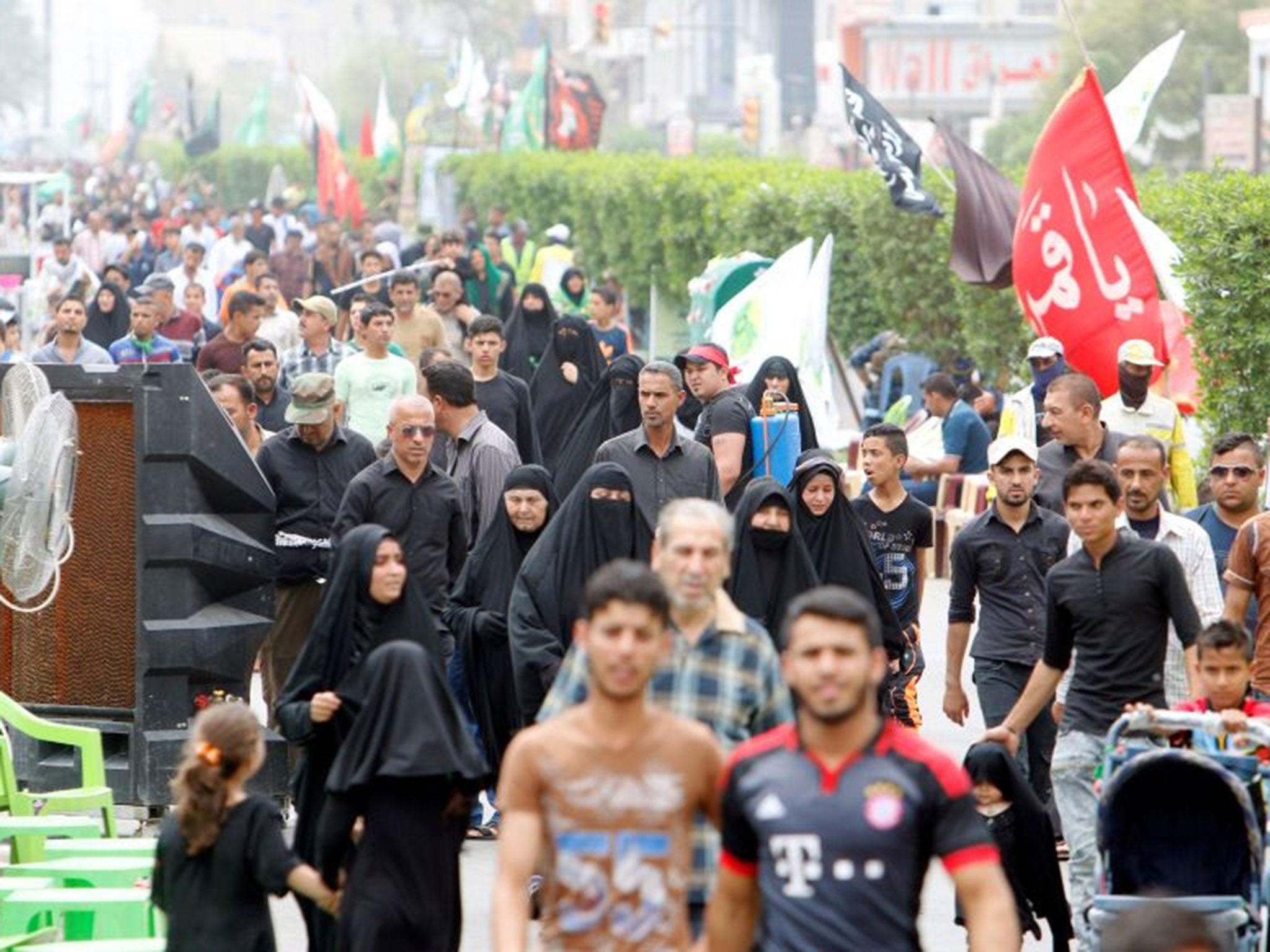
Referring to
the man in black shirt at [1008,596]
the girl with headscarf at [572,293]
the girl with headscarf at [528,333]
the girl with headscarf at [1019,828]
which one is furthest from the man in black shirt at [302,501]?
the girl with headscarf at [572,293]

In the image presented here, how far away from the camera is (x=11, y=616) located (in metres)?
11.0

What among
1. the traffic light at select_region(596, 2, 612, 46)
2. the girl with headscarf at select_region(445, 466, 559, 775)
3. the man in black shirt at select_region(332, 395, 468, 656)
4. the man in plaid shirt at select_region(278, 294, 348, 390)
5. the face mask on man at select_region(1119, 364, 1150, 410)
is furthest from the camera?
the traffic light at select_region(596, 2, 612, 46)

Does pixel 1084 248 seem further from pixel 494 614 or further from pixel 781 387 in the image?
pixel 494 614

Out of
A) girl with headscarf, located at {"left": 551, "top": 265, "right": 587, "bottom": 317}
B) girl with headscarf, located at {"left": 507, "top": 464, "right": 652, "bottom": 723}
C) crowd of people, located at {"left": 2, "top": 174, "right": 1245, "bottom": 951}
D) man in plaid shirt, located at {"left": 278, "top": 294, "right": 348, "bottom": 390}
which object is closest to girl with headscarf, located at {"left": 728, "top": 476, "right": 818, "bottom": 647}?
crowd of people, located at {"left": 2, "top": 174, "right": 1245, "bottom": 951}

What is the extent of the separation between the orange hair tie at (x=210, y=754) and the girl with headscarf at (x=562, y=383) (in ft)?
31.8

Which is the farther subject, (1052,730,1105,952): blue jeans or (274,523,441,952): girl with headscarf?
(1052,730,1105,952): blue jeans

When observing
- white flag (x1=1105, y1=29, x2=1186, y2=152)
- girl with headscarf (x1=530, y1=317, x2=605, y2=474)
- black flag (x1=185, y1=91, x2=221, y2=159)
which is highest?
black flag (x1=185, y1=91, x2=221, y2=159)

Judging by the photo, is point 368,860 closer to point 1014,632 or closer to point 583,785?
point 583,785

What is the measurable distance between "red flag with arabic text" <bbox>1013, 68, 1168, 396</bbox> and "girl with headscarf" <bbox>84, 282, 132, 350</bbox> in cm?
647

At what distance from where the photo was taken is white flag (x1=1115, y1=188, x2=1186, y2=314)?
1606 cm

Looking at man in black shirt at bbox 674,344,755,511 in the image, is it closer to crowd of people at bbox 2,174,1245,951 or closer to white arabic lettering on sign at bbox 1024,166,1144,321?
crowd of people at bbox 2,174,1245,951

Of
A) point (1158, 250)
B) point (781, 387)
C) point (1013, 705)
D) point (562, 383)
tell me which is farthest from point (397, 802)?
point (1158, 250)

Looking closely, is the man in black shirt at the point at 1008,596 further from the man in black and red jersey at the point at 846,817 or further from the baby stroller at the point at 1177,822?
the man in black and red jersey at the point at 846,817

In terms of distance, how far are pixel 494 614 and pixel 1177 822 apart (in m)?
3.37
